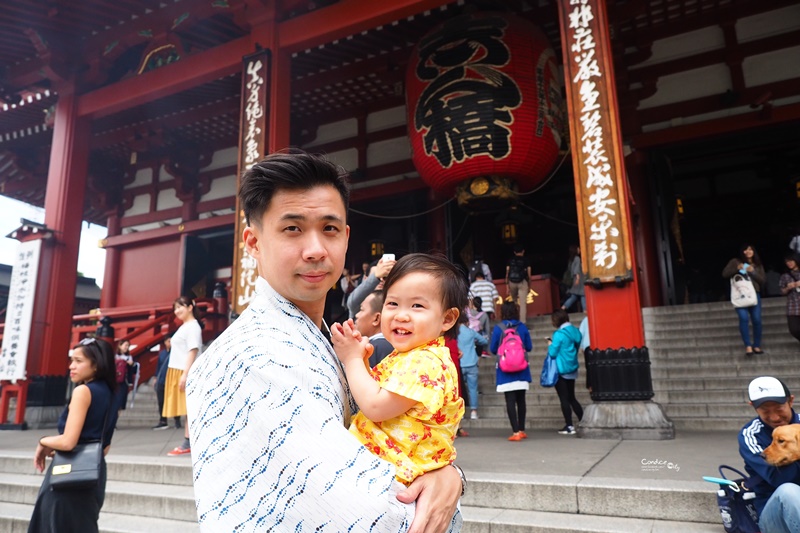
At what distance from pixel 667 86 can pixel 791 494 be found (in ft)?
28.3

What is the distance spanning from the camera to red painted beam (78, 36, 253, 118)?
8.41m

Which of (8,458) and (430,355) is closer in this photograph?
(430,355)

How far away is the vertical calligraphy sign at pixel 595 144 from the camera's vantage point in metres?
Answer: 5.57

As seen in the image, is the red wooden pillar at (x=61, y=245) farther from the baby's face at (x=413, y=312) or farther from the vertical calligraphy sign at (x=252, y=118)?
the baby's face at (x=413, y=312)

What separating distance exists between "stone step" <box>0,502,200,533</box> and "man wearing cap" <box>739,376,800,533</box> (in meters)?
3.55

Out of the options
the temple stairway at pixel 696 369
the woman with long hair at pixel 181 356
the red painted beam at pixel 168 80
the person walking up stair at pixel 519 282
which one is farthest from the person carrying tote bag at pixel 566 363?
the red painted beam at pixel 168 80

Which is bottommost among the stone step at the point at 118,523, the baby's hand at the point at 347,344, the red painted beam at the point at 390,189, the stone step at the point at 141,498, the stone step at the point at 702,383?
the stone step at the point at 118,523

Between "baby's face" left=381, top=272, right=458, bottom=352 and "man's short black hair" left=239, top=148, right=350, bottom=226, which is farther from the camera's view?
"baby's face" left=381, top=272, right=458, bottom=352

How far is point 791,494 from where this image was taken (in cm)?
268

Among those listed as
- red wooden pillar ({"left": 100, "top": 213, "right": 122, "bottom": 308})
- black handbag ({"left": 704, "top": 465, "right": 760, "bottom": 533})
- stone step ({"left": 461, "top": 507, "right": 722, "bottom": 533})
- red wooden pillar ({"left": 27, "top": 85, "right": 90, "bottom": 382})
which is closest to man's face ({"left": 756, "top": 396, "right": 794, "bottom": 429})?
black handbag ({"left": 704, "top": 465, "right": 760, "bottom": 533})

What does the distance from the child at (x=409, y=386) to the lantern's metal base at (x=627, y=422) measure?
4.54 meters

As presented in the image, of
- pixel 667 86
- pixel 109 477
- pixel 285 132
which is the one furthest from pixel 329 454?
pixel 667 86

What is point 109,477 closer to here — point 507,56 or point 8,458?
point 8,458

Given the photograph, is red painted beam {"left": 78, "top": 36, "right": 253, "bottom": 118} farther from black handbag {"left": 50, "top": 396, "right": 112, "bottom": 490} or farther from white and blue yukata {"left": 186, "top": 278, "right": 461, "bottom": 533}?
white and blue yukata {"left": 186, "top": 278, "right": 461, "bottom": 533}
